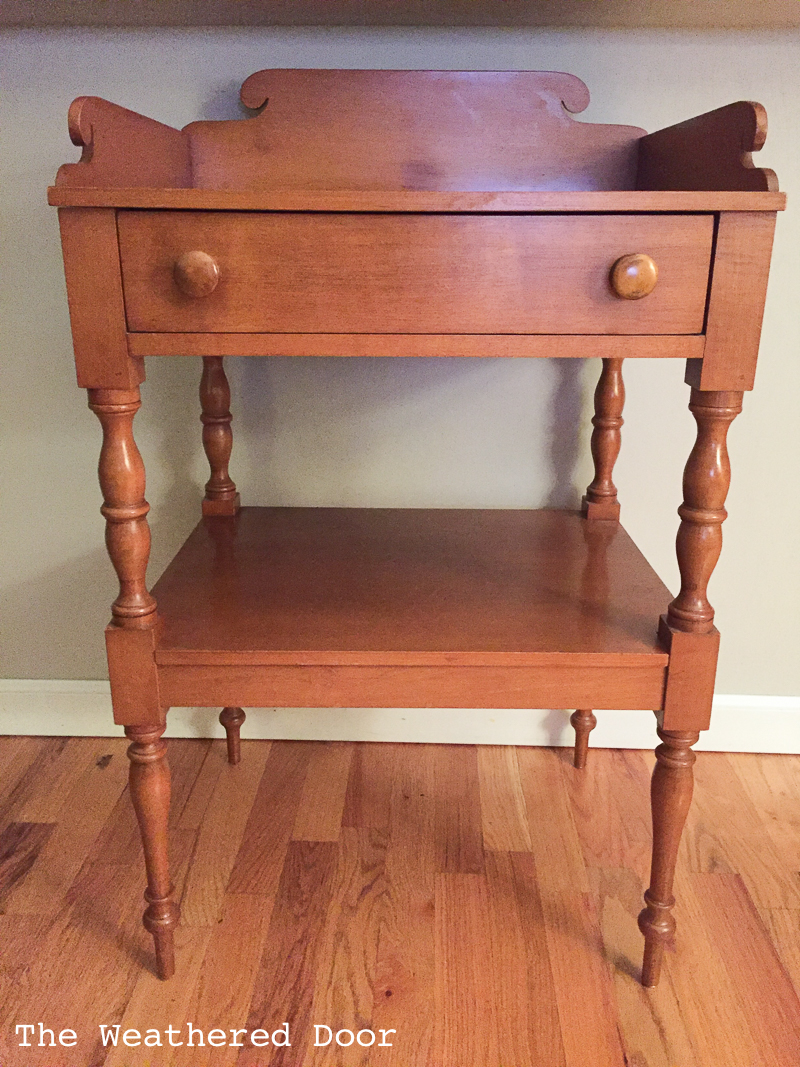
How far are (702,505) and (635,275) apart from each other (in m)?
0.23

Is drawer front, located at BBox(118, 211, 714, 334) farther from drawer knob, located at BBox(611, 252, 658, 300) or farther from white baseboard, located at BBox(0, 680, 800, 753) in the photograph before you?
white baseboard, located at BBox(0, 680, 800, 753)

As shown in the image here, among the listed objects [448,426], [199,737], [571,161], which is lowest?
[199,737]

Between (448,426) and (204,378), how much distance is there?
374 millimetres

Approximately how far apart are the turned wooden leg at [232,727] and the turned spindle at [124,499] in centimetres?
51

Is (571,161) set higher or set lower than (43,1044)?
higher

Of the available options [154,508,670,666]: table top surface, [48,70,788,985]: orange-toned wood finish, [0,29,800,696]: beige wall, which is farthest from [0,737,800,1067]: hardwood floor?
[154,508,670,666]: table top surface

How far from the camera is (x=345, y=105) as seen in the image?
1.15 metres

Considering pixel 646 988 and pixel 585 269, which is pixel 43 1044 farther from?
pixel 585 269

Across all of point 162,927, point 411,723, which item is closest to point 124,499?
point 162,927

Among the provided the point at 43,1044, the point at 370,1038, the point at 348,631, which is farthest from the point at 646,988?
the point at 43,1044

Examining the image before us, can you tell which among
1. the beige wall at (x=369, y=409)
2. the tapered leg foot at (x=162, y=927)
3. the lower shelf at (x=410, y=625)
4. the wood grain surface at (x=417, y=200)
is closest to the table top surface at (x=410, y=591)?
the lower shelf at (x=410, y=625)

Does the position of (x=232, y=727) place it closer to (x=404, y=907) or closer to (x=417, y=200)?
(x=404, y=907)

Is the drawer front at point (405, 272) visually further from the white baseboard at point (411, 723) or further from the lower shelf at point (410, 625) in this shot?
the white baseboard at point (411, 723)

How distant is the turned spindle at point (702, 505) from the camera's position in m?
0.83
